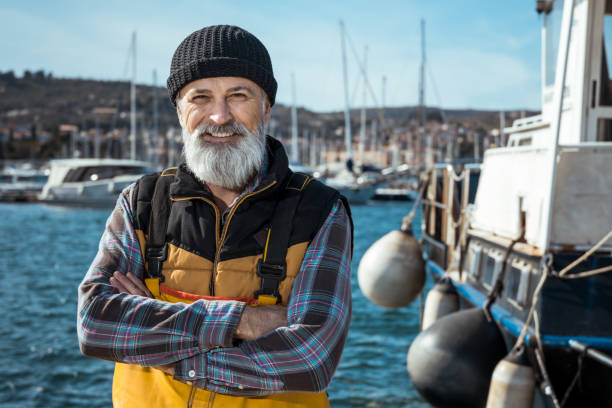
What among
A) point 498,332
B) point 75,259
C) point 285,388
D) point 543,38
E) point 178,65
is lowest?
point 75,259

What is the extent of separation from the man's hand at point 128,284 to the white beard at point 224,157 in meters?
0.48

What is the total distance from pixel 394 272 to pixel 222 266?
6.47m

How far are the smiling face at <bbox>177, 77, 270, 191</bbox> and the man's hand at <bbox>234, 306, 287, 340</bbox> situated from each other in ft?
1.79

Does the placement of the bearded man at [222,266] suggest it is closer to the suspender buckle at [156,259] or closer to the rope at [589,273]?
the suspender buckle at [156,259]

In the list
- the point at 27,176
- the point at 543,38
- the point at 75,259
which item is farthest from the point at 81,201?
the point at 543,38

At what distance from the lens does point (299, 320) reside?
6.96ft

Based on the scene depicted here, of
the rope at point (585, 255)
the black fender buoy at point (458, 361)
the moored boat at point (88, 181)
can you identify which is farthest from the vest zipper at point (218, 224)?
the moored boat at point (88, 181)

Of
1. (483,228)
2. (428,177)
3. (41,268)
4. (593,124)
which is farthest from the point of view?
(41,268)

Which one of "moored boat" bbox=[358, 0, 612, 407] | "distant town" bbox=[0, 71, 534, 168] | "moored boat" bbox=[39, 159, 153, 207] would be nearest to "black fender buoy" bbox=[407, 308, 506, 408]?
"moored boat" bbox=[358, 0, 612, 407]

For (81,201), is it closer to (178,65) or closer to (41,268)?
(41,268)

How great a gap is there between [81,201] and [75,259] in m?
23.5

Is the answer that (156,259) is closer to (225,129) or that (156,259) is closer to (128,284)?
(128,284)

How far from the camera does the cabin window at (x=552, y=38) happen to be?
7.10m

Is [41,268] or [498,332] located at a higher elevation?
[498,332]
